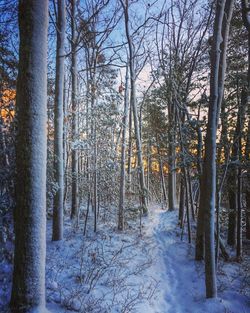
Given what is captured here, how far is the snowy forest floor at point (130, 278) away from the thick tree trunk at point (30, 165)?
2.97 ft

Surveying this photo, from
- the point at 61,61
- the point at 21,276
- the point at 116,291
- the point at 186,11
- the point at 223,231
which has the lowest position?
the point at 223,231

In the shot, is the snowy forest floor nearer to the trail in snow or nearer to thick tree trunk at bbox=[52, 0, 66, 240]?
the trail in snow

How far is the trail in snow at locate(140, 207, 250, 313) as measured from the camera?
177 inches

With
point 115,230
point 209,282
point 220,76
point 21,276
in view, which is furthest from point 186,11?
point 21,276

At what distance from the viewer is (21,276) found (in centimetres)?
265

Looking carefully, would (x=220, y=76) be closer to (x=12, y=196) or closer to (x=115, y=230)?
(x=12, y=196)

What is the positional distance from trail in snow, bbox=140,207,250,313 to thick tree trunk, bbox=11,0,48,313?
8.53 ft

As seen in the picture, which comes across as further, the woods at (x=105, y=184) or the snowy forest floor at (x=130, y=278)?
the snowy forest floor at (x=130, y=278)

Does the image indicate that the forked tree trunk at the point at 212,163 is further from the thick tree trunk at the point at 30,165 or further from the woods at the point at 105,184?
the thick tree trunk at the point at 30,165

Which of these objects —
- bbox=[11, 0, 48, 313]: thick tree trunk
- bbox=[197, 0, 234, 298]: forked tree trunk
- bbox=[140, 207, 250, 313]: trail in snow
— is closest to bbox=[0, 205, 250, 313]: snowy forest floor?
bbox=[140, 207, 250, 313]: trail in snow

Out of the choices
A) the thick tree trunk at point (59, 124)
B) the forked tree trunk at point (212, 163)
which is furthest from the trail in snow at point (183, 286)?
the thick tree trunk at point (59, 124)

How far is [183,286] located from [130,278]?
1.36m

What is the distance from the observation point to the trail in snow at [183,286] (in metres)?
4.49

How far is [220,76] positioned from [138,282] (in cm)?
498
